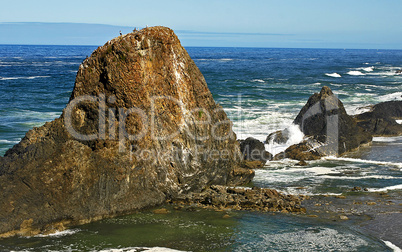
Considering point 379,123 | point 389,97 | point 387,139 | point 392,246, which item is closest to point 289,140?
point 387,139

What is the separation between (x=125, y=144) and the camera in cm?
1215

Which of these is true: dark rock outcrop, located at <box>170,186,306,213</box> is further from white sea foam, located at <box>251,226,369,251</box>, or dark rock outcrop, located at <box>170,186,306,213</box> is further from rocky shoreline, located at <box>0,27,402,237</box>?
white sea foam, located at <box>251,226,369,251</box>

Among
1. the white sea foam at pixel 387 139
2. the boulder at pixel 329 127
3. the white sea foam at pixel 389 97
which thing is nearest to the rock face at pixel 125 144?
the boulder at pixel 329 127

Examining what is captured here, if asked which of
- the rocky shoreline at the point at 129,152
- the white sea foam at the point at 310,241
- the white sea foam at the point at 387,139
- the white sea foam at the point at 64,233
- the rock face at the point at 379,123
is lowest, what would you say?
the white sea foam at the point at 387,139

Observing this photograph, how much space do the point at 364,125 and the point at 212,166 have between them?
12788mm

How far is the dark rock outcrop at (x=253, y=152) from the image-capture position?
56.7 feet

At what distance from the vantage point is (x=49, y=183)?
34.5ft

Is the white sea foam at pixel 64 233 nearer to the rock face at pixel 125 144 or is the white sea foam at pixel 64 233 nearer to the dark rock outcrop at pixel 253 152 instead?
the rock face at pixel 125 144

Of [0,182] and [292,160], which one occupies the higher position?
[0,182]

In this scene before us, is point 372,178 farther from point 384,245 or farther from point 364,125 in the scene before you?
point 364,125

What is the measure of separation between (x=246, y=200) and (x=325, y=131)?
917 cm

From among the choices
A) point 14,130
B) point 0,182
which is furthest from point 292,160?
point 14,130

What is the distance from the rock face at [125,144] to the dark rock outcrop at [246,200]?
534 mm

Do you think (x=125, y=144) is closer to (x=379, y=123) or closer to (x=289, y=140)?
(x=289, y=140)
